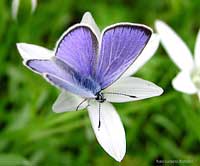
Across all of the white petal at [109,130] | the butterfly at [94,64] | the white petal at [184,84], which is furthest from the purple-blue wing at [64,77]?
the white petal at [184,84]

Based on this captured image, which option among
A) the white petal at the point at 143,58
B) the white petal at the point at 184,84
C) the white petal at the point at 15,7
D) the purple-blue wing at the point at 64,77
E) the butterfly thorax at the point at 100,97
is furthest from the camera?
the white petal at the point at 15,7

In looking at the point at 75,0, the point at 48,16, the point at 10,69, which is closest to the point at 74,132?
the point at 10,69

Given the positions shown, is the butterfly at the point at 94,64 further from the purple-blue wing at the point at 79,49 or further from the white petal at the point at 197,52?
the white petal at the point at 197,52

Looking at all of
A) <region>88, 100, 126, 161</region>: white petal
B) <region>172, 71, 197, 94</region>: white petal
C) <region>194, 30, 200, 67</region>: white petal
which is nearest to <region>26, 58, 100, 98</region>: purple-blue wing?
<region>88, 100, 126, 161</region>: white petal

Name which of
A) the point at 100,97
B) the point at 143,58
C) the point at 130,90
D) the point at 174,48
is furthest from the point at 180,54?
the point at 100,97

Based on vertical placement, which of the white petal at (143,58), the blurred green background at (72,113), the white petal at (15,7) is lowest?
the blurred green background at (72,113)

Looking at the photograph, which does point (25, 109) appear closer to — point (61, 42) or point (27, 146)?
point (27, 146)
